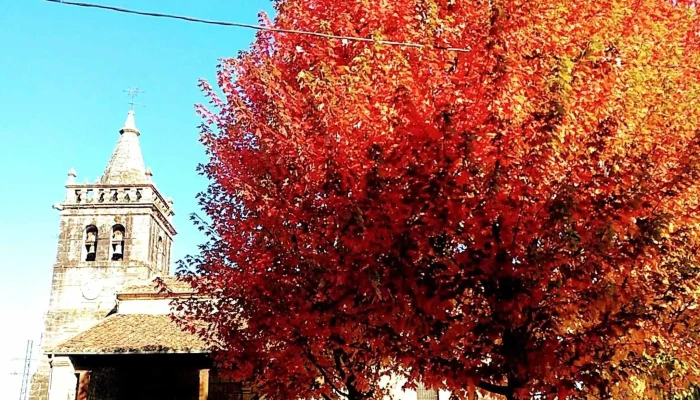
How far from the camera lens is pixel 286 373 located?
10320mm

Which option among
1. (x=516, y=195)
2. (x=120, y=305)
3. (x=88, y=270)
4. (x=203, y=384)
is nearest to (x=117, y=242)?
(x=88, y=270)

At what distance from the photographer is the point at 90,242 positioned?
38562mm

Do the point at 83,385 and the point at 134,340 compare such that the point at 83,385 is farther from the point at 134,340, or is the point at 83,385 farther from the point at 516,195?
the point at 516,195

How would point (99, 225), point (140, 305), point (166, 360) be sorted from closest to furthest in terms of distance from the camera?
point (166, 360) < point (140, 305) < point (99, 225)

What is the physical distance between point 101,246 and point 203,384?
21794 millimetres

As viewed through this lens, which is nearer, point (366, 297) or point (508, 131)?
point (508, 131)

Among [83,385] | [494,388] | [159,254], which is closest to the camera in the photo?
[494,388]

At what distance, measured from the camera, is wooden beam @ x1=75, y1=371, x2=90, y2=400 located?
763 inches

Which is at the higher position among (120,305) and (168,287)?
(168,287)

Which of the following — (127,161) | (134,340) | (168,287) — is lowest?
(134,340)

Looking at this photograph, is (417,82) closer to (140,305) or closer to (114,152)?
(140,305)

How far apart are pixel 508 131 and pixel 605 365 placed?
3.17m

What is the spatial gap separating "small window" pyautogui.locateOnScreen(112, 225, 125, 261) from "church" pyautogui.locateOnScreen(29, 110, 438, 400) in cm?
6

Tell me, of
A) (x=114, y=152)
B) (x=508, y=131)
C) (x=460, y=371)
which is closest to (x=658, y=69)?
(x=508, y=131)
